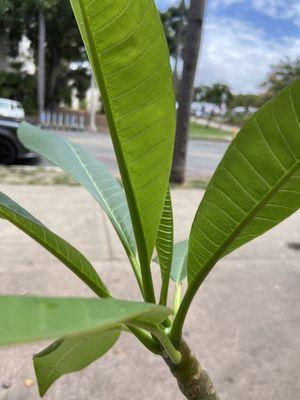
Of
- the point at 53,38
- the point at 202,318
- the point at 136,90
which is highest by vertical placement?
the point at 53,38

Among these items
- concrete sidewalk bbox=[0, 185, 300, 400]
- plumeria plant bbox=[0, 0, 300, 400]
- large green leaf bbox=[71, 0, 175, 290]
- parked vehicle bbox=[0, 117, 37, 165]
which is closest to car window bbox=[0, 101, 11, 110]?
parked vehicle bbox=[0, 117, 37, 165]

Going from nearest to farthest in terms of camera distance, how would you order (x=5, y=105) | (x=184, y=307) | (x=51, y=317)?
(x=51, y=317), (x=184, y=307), (x=5, y=105)

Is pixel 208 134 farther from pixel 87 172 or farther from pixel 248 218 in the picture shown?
pixel 248 218

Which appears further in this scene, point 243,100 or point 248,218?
point 243,100

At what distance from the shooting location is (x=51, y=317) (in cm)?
38

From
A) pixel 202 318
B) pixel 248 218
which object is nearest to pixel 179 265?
pixel 248 218

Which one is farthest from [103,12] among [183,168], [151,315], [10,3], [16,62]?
[16,62]

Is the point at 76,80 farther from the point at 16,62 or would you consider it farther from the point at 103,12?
the point at 103,12

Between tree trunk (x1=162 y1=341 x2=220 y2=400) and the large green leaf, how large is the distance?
250 mm

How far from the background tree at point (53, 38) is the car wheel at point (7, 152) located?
15.3 meters

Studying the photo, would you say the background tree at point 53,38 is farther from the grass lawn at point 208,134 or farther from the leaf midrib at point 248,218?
the leaf midrib at point 248,218

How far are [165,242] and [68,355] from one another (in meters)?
0.28

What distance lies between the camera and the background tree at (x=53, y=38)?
23.4 meters

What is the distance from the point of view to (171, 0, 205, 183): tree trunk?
237 inches
